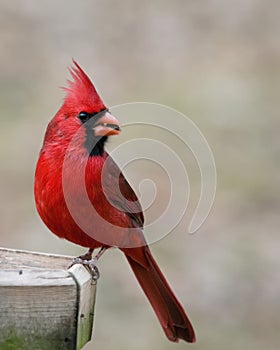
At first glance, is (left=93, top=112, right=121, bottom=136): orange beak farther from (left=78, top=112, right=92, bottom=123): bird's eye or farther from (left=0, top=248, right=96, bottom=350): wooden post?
(left=0, top=248, right=96, bottom=350): wooden post

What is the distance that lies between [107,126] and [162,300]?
60 centimetres

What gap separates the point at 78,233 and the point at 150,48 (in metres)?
5.03

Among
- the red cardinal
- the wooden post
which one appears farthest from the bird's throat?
the wooden post

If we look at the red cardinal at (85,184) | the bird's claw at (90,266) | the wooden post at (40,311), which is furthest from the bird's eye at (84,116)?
the wooden post at (40,311)

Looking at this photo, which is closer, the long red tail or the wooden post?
the wooden post

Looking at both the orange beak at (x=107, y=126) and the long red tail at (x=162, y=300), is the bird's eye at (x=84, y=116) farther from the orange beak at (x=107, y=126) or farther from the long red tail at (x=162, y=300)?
the long red tail at (x=162, y=300)

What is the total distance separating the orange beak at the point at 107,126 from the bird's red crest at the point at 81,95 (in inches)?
1.2

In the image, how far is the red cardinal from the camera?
323 cm

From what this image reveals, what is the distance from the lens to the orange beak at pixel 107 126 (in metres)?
3.22

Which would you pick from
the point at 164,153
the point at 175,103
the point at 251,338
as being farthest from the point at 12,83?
the point at 164,153

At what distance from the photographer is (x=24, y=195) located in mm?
6242

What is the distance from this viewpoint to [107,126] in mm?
3244

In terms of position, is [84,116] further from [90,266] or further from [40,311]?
[40,311]

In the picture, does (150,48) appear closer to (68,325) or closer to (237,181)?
(237,181)
